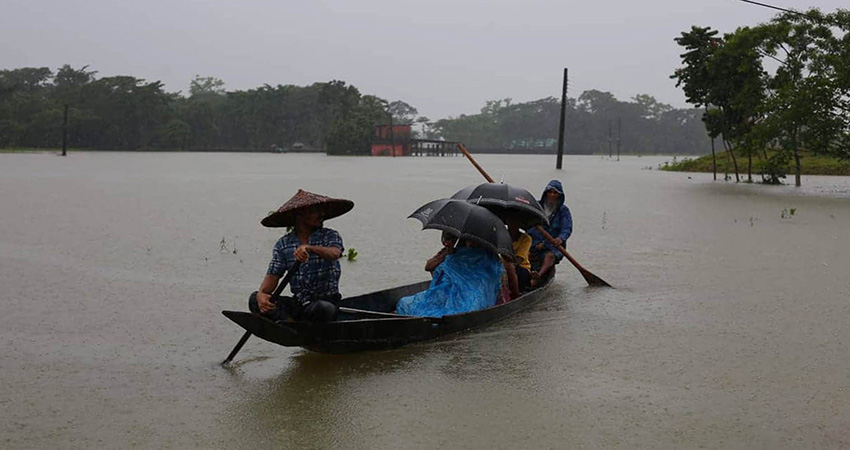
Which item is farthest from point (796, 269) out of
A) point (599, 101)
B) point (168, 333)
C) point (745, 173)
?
point (599, 101)

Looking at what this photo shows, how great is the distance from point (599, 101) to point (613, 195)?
10862cm

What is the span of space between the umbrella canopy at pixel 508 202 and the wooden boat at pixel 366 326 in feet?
2.79

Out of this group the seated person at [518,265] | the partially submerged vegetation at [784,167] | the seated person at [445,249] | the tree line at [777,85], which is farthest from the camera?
the partially submerged vegetation at [784,167]

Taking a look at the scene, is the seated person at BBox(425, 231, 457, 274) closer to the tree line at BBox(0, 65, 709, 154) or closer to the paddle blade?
the paddle blade

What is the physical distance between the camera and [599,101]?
429ft

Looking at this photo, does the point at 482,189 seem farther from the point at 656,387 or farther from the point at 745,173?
the point at 745,173

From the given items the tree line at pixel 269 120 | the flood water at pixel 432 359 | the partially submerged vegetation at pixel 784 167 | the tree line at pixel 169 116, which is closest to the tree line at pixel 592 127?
the tree line at pixel 269 120

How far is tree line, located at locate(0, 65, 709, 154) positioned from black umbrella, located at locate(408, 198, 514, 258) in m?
72.0

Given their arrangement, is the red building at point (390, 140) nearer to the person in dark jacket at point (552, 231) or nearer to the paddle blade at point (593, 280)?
the paddle blade at point (593, 280)

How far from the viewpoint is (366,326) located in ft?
20.3

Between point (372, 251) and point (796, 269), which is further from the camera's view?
point (372, 251)

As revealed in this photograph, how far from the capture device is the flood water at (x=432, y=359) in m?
5.05

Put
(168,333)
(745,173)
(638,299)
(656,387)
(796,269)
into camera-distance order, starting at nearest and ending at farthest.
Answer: (656,387), (168,333), (638,299), (796,269), (745,173)

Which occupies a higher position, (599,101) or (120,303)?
(599,101)
